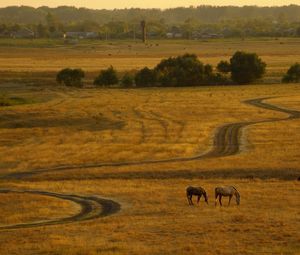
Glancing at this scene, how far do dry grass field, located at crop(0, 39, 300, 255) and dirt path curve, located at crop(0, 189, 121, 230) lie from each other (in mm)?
84

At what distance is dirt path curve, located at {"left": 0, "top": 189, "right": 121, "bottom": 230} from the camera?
95.7 feet

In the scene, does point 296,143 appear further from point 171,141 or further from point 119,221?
point 119,221

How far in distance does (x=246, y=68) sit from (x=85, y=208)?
81.0 m

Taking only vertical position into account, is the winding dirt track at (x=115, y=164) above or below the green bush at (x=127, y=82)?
above

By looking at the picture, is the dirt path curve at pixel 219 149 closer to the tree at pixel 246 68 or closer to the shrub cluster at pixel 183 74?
the shrub cluster at pixel 183 74

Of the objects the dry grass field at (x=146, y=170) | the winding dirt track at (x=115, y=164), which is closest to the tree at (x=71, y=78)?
the dry grass field at (x=146, y=170)

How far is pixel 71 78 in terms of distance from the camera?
10731 cm

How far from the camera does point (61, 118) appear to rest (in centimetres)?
7006

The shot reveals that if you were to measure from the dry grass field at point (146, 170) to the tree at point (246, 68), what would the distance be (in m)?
11.3

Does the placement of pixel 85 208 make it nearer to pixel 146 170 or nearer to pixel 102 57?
pixel 146 170

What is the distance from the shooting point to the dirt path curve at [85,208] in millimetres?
29156

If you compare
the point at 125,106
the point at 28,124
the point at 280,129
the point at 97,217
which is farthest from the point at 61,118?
the point at 97,217

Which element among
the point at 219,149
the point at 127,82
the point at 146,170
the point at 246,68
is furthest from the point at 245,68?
the point at 146,170

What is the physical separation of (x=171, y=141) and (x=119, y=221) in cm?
2933
